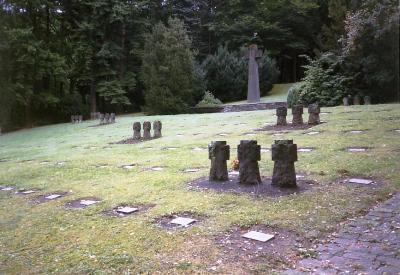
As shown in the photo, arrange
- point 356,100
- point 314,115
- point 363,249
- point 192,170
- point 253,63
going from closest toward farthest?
point 363,249 < point 192,170 < point 314,115 < point 356,100 < point 253,63

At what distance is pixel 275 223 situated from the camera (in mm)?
4570

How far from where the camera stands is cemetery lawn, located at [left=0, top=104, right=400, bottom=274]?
4020 millimetres

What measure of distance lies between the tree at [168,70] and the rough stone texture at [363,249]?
77.3ft

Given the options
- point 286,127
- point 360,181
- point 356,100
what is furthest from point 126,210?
point 356,100

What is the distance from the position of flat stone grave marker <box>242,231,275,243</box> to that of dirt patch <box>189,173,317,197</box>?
57.0 inches

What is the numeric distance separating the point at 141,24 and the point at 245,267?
31079 millimetres

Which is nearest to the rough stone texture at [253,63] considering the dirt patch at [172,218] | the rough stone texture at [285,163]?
the rough stone texture at [285,163]

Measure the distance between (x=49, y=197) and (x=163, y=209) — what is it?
266cm

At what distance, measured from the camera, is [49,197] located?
7.01 meters

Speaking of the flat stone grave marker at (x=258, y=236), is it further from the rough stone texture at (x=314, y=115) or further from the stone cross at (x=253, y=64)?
the stone cross at (x=253, y=64)

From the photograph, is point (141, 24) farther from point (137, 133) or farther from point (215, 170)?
point (215, 170)

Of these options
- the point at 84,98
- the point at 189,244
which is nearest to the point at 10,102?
the point at 84,98

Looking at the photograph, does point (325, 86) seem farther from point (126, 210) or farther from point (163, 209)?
point (126, 210)

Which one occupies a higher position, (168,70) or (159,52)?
(159,52)
